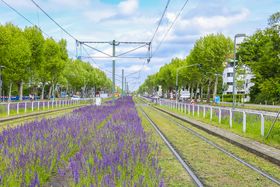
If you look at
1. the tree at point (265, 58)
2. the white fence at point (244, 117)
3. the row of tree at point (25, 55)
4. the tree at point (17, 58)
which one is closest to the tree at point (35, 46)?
the row of tree at point (25, 55)

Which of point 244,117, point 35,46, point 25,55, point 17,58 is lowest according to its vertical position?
point 244,117

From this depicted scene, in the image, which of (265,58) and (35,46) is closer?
(265,58)

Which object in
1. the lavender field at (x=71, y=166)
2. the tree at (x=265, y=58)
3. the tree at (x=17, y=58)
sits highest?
the tree at (x=17, y=58)

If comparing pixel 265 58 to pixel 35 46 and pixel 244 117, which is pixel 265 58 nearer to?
pixel 244 117

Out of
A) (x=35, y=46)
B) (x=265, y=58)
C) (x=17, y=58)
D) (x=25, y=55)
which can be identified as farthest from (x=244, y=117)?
(x=35, y=46)

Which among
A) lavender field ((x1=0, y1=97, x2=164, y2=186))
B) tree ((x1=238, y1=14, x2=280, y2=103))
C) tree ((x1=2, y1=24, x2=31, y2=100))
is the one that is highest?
tree ((x1=2, y1=24, x2=31, y2=100))

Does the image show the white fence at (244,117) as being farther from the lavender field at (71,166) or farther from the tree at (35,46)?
the tree at (35,46)

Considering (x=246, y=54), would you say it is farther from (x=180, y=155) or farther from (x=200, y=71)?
(x=200, y=71)

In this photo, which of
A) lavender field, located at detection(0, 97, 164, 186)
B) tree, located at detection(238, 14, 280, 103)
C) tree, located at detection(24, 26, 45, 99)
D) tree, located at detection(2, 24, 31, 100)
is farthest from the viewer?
tree, located at detection(24, 26, 45, 99)

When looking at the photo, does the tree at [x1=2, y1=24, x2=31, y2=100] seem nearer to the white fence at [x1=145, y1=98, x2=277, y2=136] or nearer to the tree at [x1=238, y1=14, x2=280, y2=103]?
the white fence at [x1=145, y1=98, x2=277, y2=136]

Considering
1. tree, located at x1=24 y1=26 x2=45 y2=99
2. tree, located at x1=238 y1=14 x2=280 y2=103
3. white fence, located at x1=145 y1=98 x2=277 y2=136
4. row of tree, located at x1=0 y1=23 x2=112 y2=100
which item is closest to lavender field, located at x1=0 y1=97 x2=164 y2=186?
tree, located at x1=238 y1=14 x2=280 y2=103

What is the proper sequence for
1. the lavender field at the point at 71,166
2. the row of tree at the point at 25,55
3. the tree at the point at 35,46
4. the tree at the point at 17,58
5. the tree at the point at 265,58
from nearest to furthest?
the lavender field at the point at 71,166 < the tree at the point at 265,58 < the tree at the point at 17,58 < the row of tree at the point at 25,55 < the tree at the point at 35,46

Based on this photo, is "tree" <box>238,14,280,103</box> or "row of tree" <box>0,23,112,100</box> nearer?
"tree" <box>238,14,280,103</box>

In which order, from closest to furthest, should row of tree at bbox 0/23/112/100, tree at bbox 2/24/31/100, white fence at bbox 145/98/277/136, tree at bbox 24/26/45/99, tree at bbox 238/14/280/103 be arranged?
1. tree at bbox 238/14/280/103
2. white fence at bbox 145/98/277/136
3. tree at bbox 2/24/31/100
4. row of tree at bbox 0/23/112/100
5. tree at bbox 24/26/45/99
